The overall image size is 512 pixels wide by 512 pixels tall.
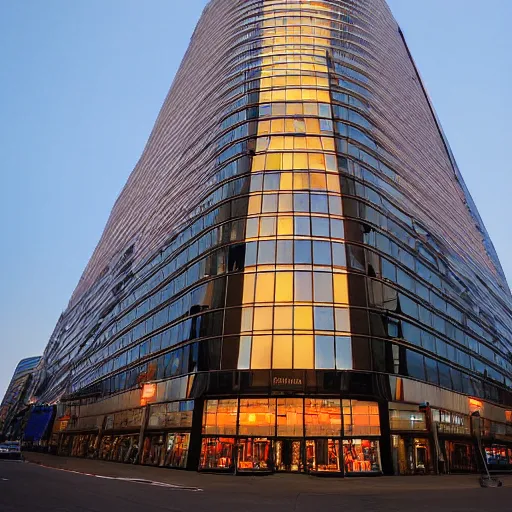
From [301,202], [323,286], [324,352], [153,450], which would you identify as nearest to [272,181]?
[301,202]

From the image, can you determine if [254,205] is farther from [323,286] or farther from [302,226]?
[323,286]

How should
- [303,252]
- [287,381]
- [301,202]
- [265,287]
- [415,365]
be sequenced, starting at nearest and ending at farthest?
[287,381] → [265,287] → [303,252] → [415,365] → [301,202]

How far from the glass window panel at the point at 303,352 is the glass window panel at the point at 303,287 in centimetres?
284

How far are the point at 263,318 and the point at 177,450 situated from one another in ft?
36.3

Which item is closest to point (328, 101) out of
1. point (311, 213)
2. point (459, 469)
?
point (311, 213)

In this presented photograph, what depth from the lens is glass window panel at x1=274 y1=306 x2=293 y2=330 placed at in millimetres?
37500

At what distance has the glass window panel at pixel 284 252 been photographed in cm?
3988

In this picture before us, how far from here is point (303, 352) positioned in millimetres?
36656

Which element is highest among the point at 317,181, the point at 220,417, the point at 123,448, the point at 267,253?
the point at 317,181

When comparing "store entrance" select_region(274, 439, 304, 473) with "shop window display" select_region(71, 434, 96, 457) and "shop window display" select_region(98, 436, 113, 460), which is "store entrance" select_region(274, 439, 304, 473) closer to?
"shop window display" select_region(98, 436, 113, 460)

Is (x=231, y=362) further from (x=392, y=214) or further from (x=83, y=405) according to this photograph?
(x=83, y=405)

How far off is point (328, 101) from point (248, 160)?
10.8 m

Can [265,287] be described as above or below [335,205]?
below

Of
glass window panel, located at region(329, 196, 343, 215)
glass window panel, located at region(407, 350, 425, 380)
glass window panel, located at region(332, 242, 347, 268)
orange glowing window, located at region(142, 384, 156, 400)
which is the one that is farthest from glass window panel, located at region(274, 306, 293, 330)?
orange glowing window, located at region(142, 384, 156, 400)
